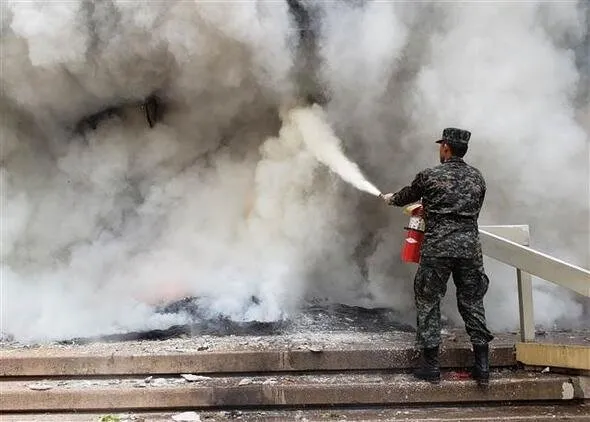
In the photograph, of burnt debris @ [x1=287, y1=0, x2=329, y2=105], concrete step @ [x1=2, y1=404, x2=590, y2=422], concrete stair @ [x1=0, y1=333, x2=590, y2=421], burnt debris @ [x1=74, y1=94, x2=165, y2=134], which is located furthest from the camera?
burnt debris @ [x1=74, y1=94, x2=165, y2=134]

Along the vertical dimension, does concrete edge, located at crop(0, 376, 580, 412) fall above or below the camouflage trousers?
below

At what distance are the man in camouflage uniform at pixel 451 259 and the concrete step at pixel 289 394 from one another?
15cm

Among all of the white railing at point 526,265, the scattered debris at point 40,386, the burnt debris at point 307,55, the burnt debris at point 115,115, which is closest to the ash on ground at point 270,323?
the scattered debris at point 40,386

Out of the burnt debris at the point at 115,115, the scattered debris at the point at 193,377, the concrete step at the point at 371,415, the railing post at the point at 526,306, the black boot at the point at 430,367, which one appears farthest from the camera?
the burnt debris at the point at 115,115

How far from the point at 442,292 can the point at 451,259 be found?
0.27 m

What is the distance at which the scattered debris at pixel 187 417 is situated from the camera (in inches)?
161

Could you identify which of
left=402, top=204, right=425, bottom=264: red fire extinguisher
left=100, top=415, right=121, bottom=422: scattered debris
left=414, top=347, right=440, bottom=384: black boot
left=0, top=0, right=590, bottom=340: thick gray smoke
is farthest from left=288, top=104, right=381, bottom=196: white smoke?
left=100, top=415, right=121, bottom=422: scattered debris

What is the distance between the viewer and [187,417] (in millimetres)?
4121

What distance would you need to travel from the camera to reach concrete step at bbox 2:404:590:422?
4.06 meters

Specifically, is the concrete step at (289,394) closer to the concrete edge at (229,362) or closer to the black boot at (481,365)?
the black boot at (481,365)

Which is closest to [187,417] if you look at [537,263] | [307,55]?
[537,263]

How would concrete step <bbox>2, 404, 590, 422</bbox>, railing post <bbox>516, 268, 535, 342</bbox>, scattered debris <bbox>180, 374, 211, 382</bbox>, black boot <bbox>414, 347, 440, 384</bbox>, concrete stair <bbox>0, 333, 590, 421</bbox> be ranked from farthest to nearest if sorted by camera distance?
railing post <bbox>516, 268, 535, 342</bbox> < scattered debris <bbox>180, 374, 211, 382</bbox> < black boot <bbox>414, 347, 440, 384</bbox> < concrete stair <bbox>0, 333, 590, 421</bbox> < concrete step <bbox>2, 404, 590, 422</bbox>

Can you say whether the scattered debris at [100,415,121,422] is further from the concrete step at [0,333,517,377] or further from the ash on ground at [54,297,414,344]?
the ash on ground at [54,297,414,344]

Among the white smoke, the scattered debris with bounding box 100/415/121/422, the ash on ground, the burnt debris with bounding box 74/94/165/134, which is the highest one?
the burnt debris with bounding box 74/94/165/134
